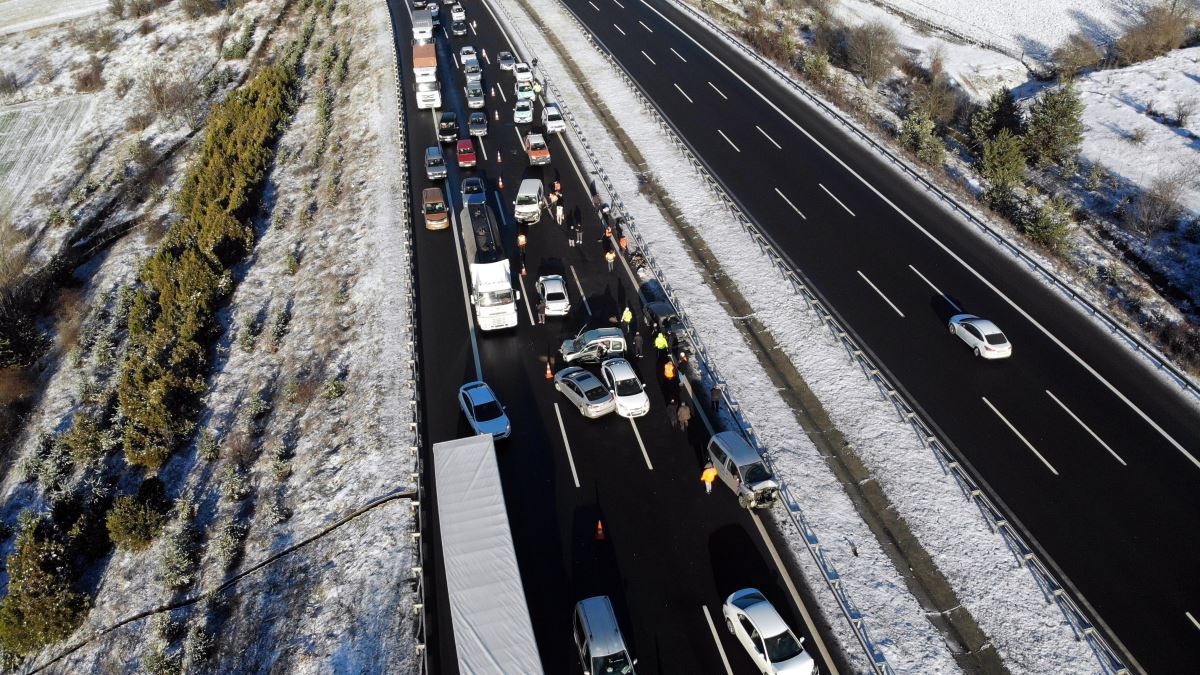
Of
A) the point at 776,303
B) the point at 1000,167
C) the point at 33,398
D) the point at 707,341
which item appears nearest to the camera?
the point at 707,341

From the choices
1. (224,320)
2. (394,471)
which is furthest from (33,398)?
(394,471)

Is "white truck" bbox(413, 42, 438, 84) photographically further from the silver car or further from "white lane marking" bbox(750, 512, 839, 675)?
"white lane marking" bbox(750, 512, 839, 675)

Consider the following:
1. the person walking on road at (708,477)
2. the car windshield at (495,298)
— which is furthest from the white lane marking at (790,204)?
the person walking on road at (708,477)

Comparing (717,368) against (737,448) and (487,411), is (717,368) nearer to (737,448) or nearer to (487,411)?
(737,448)

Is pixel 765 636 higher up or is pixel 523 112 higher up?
pixel 523 112

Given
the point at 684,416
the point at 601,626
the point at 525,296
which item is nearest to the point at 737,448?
the point at 684,416

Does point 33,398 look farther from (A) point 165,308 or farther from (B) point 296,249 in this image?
(B) point 296,249

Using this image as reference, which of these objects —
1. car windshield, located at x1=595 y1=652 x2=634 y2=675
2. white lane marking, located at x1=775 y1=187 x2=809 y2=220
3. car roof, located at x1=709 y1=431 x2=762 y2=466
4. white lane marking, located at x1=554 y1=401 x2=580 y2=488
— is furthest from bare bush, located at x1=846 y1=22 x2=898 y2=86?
car windshield, located at x1=595 y1=652 x2=634 y2=675
